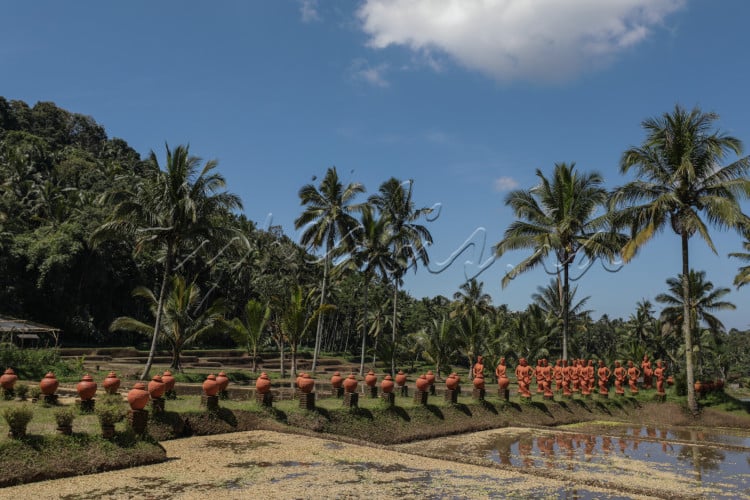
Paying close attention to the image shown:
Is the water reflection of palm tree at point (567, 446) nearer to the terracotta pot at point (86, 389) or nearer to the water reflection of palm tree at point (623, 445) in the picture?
the water reflection of palm tree at point (623, 445)

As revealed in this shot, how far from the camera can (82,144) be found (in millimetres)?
93188

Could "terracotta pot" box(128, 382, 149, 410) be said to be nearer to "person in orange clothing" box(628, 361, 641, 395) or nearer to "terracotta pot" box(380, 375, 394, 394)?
"terracotta pot" box(380, 375, 394, 394)

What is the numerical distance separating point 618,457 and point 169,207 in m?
16.6

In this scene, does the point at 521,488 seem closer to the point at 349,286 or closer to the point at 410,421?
the point at 410,421

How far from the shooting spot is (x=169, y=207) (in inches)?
821

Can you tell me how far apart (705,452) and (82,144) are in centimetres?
10004

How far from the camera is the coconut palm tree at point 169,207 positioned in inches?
815

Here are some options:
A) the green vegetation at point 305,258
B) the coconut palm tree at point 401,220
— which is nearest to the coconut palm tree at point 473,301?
the green vegetation at point 305,258

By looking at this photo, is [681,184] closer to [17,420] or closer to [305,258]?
[17,420]

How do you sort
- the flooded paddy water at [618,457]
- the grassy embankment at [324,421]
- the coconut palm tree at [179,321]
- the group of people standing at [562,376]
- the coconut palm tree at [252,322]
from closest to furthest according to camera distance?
1. the grassy embankment at [324,421]
2. the flooded paddy water at [618,457]
3. the group of people standing at [562,376]
4. the coconut palm tree at [179,321]
5. the coconut palm tree at [252,322]

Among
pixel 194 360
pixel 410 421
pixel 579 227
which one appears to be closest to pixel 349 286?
pixel 194 360

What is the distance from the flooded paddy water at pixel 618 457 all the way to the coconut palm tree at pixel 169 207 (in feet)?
40.7

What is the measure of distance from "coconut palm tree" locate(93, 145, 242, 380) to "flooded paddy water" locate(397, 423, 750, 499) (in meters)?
12.4

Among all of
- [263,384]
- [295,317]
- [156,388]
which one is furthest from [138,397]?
[295,317]
